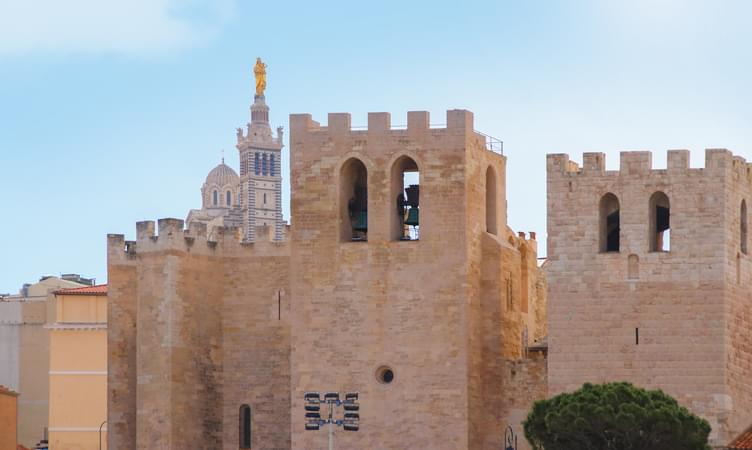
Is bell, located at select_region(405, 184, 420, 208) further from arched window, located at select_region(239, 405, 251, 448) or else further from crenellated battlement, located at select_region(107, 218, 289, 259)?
arched window, located at select_region(239, 405, 251, 448)

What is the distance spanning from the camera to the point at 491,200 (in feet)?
189

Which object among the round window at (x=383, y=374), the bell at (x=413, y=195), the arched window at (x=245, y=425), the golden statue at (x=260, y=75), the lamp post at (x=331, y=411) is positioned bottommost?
the arched window at (x=245, y=425)

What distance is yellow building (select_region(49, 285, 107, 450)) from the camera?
83500mm

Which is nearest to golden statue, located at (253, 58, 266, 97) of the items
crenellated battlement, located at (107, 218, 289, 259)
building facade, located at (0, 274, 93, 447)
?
building facade, located at (0, 274, 93, 447)

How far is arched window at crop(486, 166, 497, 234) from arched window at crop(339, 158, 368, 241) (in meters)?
3.52

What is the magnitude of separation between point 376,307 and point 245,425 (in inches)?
293

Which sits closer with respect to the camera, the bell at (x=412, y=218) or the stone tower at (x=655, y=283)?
the stone tower at (x=655, y=283)

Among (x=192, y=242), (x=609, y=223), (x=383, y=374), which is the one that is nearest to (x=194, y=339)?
(x=192, y=242)

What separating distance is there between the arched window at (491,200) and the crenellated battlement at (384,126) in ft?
3.25

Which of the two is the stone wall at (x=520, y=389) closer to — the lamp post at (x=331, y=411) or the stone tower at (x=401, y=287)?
the stone tower at (x=401, y=287)

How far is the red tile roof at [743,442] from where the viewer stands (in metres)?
50.5

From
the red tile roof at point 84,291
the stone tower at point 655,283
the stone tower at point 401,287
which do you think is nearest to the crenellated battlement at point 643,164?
the stone tower at point 655,283

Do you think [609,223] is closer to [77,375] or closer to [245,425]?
[245,425]

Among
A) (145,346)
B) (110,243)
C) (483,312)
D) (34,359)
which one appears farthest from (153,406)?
(34,359)
